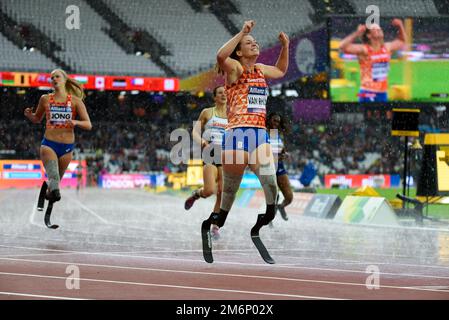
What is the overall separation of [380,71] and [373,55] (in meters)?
0.97

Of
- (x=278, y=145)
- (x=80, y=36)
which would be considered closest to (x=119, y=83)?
(x=80, y=36)

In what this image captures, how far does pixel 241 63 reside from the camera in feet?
31.4

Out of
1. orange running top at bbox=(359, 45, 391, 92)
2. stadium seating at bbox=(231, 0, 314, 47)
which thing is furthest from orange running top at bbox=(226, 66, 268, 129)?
stadium seating at bbox=(231, 0, 314, 47)

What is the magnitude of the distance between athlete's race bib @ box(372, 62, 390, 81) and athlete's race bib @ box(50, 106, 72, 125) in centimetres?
3386

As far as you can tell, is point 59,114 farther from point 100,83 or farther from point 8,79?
point 100,83

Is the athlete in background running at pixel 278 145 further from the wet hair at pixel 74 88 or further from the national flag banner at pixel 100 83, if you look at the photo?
the national flag banner at pixel 100 83

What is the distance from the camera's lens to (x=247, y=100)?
9.41m

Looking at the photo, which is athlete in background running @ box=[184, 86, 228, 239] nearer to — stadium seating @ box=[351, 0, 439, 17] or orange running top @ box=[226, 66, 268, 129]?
orange running top @ box=[226, 66, 268, 129]

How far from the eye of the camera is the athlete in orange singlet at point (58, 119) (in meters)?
14.2

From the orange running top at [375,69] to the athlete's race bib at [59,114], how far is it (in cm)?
3344

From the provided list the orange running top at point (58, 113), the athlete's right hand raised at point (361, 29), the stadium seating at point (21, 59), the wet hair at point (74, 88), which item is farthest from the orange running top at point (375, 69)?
the orange running top at point (58, 113)

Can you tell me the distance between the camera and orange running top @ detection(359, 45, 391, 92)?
46.2m

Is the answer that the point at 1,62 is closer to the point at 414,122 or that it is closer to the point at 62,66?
the point at 62,66
